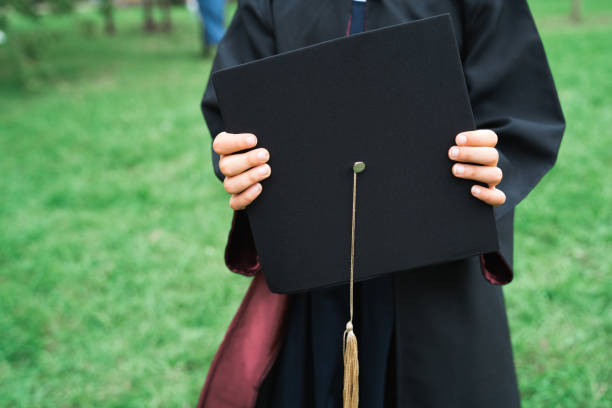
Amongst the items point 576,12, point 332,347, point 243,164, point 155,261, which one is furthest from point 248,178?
point 576,12

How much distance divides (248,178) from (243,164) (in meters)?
0.03

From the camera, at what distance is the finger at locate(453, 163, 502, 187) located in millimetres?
1000

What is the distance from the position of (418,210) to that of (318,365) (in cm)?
55

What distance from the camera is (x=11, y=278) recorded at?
304 cm

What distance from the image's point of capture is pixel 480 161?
987 millimetres

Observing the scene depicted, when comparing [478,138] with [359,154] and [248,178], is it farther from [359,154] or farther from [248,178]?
[248,178]

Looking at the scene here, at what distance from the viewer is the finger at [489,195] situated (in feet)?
3.33

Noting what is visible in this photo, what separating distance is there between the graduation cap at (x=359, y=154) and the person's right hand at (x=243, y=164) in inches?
0.8

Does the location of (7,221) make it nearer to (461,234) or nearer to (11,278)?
(11,278)

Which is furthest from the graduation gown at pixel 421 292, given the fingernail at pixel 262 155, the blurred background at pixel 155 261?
the blurred background at pixel 155 261

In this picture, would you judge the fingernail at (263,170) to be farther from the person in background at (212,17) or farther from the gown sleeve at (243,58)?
the person in background at (212,17)

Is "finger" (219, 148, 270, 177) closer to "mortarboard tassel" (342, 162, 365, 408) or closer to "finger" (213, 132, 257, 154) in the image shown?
"finger" (213, 132, 257, 154)

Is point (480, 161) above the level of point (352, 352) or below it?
above

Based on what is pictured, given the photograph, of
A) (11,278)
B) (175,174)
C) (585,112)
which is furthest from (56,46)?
(585,112)
